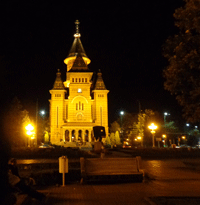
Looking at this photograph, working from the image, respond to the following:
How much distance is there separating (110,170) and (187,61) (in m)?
5.42

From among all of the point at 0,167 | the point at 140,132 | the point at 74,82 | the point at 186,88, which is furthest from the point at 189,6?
the point at 74,82

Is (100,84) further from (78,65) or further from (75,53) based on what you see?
(75,53)

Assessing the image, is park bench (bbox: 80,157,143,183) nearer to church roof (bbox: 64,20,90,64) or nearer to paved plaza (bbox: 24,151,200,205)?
paved plaza (bbox: 24,151,200,205)

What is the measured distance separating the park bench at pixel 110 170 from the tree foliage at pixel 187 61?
3284 mm

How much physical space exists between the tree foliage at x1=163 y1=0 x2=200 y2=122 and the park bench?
129 inches

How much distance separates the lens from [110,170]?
12398 mm

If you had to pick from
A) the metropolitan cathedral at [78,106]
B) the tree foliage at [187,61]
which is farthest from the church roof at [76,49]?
the tree foliage at [187,61]

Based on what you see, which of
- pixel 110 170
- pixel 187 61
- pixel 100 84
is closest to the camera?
pixel 187 61

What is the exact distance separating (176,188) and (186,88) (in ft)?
14.1

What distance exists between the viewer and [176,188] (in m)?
10.5

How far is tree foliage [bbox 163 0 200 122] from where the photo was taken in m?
11.8

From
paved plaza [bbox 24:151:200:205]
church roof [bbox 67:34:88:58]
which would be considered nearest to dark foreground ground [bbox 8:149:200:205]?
paved plaza [bbox 24:151:200:205]

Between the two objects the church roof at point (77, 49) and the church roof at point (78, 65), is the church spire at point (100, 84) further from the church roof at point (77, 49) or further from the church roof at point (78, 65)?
the church roof at point (77, 49)

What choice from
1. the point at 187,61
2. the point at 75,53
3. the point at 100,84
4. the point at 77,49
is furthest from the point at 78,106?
the point at 187,61
